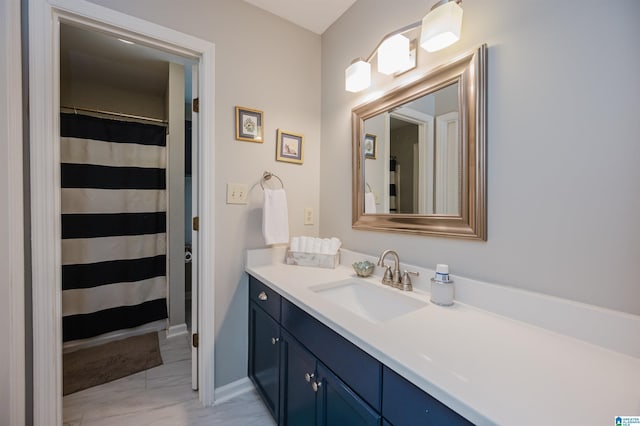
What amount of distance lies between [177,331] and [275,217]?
1.60m

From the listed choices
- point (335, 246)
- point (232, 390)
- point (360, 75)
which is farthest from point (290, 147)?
point (232, 390)

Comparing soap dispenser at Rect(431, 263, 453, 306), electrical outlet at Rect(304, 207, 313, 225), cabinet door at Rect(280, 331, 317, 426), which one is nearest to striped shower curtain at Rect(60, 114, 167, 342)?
electrical outlet at Rect(304, 207, 313, 225)

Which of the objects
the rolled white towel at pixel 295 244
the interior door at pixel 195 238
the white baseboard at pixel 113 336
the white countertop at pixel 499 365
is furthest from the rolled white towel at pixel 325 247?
the white baseboard at pixel 113 336

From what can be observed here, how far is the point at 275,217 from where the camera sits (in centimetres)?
158

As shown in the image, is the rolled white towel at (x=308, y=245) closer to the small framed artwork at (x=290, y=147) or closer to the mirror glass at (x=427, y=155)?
the mirror glass at (x=427, y=155)

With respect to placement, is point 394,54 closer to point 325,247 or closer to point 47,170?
point 325,247

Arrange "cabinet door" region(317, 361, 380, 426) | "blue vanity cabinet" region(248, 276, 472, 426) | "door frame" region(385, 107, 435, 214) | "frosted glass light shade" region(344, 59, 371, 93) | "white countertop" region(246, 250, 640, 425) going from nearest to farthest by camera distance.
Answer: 1. "white countertop" region(246, 250, 640, 425)
2. "blue vanity cabinet" region(248, 276, 472, 426)
3. "cabinet door" region(317, 361, 380, 426)
4. "door frame" region(385, 107, 435, 214)
5. "frosted glass light shade" region(344, 59, 371, 93)

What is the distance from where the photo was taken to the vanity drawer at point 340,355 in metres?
0.72

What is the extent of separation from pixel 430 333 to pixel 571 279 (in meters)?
0.45

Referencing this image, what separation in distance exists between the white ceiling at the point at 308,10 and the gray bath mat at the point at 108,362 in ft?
8.32

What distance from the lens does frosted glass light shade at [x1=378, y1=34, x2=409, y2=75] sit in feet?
3.84

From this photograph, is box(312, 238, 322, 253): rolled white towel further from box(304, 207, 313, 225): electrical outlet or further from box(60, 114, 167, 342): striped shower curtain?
box(60, 114, 167, 342): striped shower curtain

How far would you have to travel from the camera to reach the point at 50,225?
1.13 m

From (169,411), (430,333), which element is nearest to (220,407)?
(169,411)
